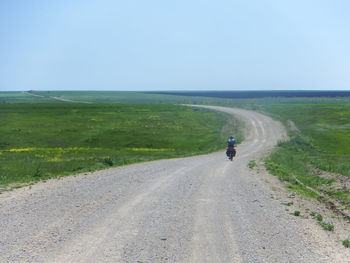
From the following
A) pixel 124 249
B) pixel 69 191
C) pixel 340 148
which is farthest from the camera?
pixel 340 148

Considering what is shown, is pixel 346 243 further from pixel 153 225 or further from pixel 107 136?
pixel 107 136

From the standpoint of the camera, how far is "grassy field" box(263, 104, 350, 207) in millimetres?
23062

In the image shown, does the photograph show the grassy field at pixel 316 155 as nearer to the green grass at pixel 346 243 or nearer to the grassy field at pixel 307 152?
the grassy field at pixel 307 152

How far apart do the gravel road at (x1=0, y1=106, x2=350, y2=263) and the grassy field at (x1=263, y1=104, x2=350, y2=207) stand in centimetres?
517

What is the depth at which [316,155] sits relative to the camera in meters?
42.9

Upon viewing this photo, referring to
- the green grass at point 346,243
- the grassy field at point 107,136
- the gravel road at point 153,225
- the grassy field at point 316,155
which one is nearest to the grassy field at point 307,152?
the grassy field at point 316,155

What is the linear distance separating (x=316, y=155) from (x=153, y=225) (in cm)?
3528

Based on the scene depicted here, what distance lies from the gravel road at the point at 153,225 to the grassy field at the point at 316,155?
5.17 m

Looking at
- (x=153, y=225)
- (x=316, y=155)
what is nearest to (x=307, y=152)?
(x=316, y=155)

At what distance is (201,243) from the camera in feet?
33.9

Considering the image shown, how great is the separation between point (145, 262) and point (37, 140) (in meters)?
52.7

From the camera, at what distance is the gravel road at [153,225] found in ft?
31.2

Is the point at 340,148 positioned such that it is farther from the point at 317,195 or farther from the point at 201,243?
the point at 201,243

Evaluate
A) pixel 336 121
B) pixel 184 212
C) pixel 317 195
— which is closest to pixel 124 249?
pixel 184 212
